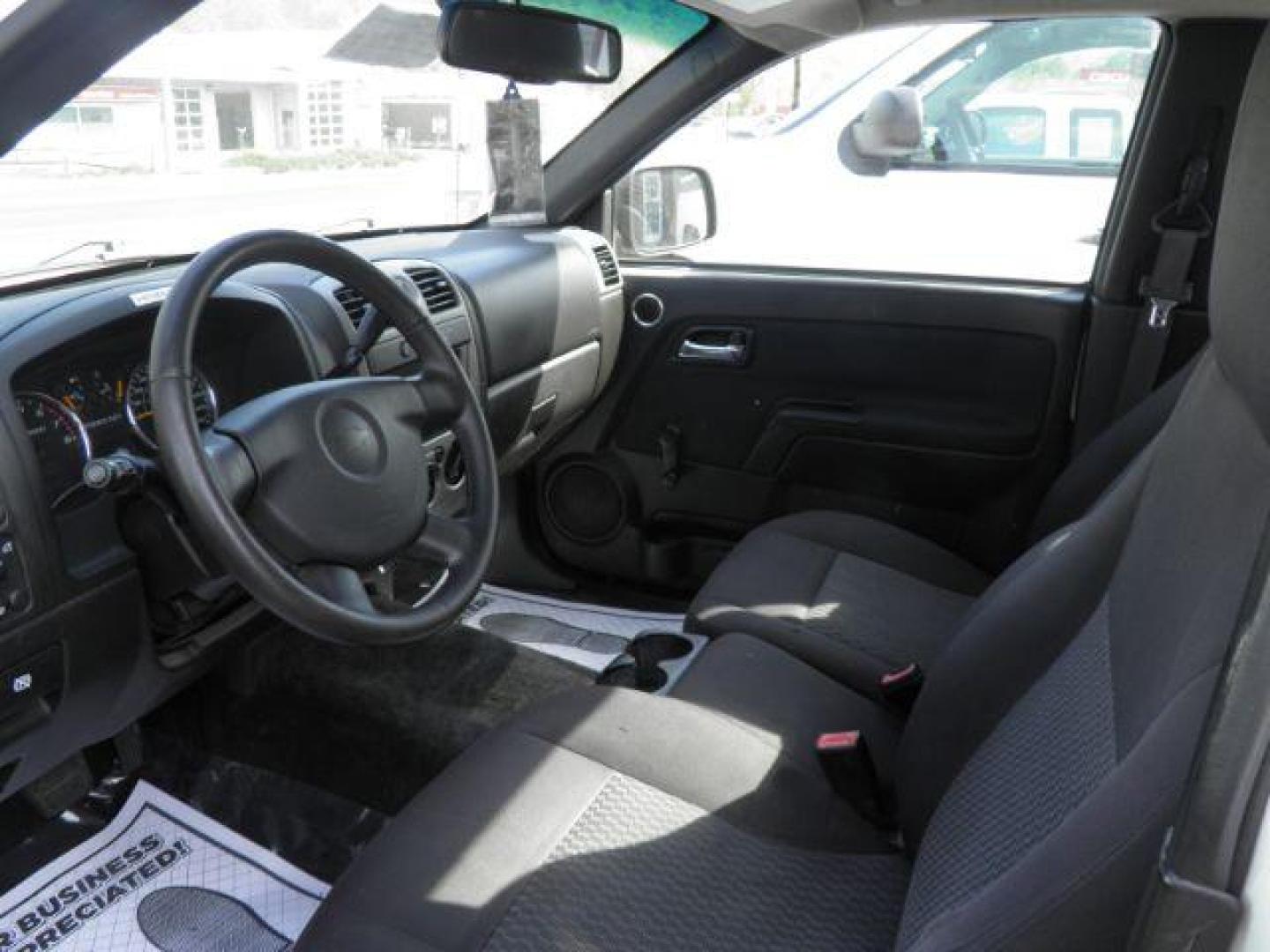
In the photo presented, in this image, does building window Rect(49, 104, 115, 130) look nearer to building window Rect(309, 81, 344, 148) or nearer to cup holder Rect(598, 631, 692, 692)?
A: building window Rect(309, 81, 344, 148)

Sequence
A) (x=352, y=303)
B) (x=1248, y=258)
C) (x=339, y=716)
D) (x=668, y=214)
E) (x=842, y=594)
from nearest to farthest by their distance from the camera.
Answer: (x=1248, y=258), (x=352, y=303), (x=842, y=594), (x=339, y=716), (x=668, y=214)

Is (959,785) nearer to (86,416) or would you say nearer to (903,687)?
(903,687)

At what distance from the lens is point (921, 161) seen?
3127mm

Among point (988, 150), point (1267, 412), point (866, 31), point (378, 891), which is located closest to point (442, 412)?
point (378, 891)

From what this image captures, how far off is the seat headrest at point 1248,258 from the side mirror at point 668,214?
70.5 inches

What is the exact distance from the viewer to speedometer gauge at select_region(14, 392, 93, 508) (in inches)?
54.2

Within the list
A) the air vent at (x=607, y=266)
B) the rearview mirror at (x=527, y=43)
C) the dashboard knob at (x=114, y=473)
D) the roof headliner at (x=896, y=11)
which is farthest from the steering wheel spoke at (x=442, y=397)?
the air vent at (x=607, y=266)

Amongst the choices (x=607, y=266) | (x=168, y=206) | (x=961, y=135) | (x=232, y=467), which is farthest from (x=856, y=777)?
(x=961, y=135)

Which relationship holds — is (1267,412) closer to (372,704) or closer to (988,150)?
(372,704)

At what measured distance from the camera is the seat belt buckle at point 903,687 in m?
1.66

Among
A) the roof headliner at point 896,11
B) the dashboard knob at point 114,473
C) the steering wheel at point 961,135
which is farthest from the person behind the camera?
the steering wheel at point 961,135

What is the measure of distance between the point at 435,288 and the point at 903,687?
3.32 ft

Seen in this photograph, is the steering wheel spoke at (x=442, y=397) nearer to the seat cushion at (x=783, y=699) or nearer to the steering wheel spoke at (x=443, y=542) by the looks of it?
the steering wheel spoke at (x=443, y=542)

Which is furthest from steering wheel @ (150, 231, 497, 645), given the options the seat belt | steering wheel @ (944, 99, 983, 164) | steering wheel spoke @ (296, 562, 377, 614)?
steering wheel @ (944, 99, 983, 164)
